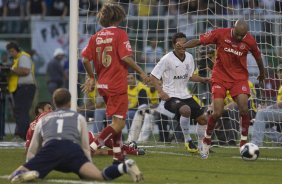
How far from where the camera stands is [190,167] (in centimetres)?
1359

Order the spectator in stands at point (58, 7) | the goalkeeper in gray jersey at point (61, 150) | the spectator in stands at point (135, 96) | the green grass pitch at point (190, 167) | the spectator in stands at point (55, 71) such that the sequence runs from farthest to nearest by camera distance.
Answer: the spectator in stands at point (58, 7) < the spectator in stands at point (55, 71) < the spectator in stands at point (135, 96) < the green grass pitch at point (190, 167) < the goalkeeper in gray jersey at point (61, 150)

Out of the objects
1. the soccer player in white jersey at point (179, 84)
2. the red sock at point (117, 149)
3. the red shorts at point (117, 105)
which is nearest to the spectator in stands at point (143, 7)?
the soccer player in white jersey at point (179, 84)

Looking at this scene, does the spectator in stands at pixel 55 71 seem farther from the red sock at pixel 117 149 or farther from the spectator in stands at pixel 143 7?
the red sock at pixel 117 149

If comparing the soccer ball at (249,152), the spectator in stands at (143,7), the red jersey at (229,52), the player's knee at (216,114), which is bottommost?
the soccer ball at (249,152)

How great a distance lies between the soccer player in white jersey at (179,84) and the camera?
16.4m

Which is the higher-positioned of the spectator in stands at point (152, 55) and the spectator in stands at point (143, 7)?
the spectator in stands at point (143, 7)

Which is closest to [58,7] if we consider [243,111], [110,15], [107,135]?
[243,111]

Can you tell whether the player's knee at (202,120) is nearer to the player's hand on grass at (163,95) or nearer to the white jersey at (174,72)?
the white jersey at (174,72)

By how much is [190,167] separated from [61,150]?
3.07m

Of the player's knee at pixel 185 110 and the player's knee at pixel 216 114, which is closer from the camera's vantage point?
the player's knee at pixel 216 114

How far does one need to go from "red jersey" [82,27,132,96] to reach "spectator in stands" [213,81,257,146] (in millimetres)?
6179

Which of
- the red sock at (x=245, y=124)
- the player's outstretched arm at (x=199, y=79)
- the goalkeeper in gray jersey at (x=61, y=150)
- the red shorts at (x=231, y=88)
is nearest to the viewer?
the goalkeeper in gray jersey at (x=61, y=150)

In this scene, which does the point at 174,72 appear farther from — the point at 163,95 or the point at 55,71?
the point at 55,71

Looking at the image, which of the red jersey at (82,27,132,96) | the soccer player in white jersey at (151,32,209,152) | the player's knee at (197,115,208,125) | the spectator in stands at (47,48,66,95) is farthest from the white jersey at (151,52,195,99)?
the spectator in stands at (47,48,66,95)
